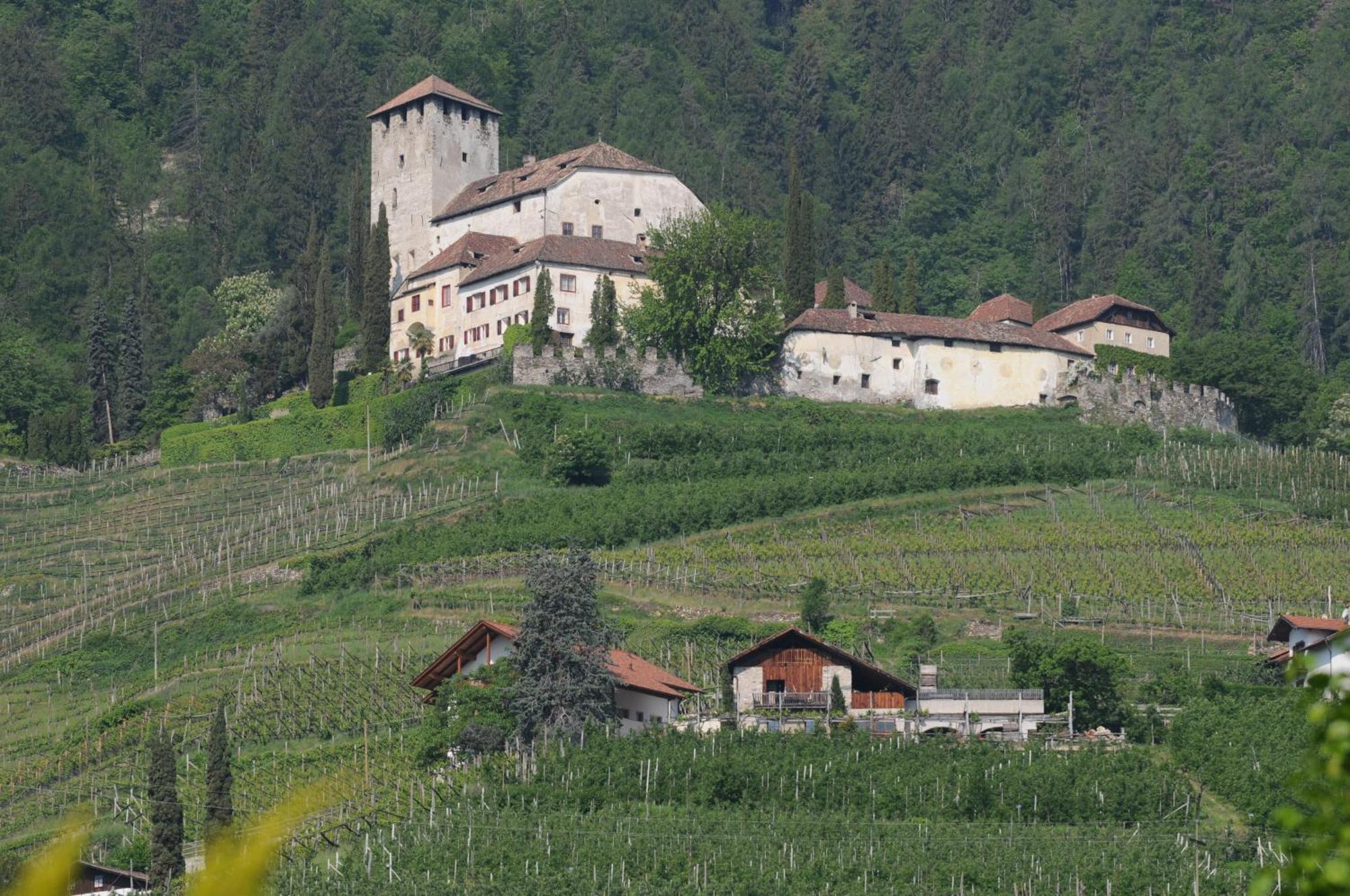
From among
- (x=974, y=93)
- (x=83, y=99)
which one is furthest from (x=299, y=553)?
(x=974, y=93)

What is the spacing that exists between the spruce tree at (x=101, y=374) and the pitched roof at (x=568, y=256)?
55.8 feet

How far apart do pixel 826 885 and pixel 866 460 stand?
35426 millimetres

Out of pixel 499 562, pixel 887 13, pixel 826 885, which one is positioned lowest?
pixel 826 885

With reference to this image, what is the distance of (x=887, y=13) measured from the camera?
14562 centimetres

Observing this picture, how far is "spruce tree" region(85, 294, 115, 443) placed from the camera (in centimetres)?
9006

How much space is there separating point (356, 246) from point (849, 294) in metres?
20.8

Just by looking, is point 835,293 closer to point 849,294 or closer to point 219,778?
point 849,294

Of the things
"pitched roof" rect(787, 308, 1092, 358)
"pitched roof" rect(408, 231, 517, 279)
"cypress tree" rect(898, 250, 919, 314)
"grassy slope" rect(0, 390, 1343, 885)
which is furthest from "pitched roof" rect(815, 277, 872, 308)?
"pitched roof" rect(408, 231, 517, 279)

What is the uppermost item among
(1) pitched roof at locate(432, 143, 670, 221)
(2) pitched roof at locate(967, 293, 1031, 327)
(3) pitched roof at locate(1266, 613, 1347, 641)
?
(1) pitched roof at locate(432, 143, 670, 221)

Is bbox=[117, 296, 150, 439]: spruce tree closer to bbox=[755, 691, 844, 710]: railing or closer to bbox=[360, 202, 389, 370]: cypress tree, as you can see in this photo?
bbox=[360, 202, 389, 370]: cypress tree

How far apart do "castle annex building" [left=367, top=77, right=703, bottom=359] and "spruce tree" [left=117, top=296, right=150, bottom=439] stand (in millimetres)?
11200

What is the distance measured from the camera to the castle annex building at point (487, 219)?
8144 cm

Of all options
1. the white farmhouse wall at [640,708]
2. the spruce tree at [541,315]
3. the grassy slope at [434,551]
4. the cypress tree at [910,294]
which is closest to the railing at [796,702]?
the white farmhouse wall at [640,708]

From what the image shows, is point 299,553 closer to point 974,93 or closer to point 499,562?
point 499,562
